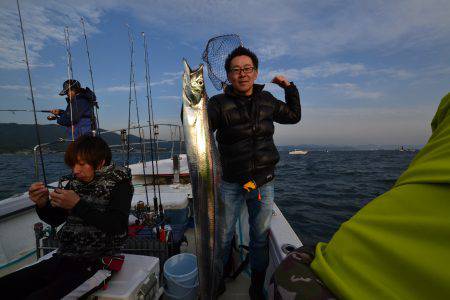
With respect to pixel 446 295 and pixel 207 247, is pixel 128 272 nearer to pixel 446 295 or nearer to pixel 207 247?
pixel 207 247

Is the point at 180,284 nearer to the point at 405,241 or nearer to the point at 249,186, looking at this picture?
the point at 249,186

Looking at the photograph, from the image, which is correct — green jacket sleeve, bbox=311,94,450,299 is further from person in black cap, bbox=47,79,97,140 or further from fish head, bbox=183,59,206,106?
person in black cap, bbox=47,79,97,140

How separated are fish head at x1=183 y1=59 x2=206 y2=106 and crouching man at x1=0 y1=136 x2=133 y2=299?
121cm

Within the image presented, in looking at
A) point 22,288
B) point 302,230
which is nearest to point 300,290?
point 22,288

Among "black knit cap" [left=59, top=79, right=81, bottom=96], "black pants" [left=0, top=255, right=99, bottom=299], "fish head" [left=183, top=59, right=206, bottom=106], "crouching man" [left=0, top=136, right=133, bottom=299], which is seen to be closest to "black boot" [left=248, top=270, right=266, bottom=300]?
"crouching man" [left=0, top=136, right=133, bottom=299]

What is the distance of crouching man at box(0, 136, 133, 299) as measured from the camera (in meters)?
A: 2.09

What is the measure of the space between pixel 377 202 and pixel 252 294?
2736 millimetres

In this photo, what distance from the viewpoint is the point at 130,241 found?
324 cm

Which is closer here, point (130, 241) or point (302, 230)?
point (130, 241)

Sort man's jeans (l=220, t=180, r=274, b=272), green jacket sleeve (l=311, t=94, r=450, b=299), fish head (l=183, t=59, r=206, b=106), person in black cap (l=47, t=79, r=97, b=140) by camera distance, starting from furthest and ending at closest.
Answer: person in black cap (l=47, t=79, r=97, b=140) < man's jeans (l=220, t=180, r=274, b=272) < fish head (l=183, t=59, r=206, b=106) < green jacket sleeve (l=311, t=94, r=450, b=299)

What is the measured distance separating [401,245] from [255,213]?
7.88 feet

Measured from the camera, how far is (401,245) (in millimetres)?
793

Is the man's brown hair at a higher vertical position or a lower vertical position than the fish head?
lower

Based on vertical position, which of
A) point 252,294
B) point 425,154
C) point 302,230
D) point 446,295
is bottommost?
point 302,230
